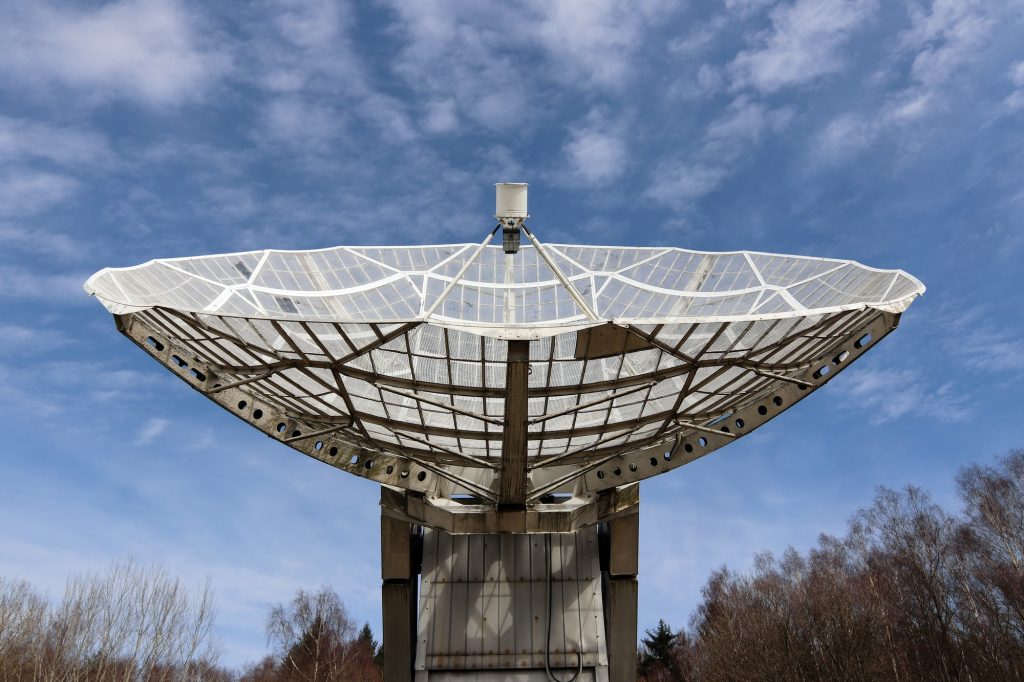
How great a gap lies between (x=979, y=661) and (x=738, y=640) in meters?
15.1

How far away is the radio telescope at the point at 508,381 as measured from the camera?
23.5 m

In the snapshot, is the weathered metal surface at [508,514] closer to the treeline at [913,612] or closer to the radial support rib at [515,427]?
the radial support rib at [515,427]

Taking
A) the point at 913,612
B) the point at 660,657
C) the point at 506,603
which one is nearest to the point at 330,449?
the point at 506,603

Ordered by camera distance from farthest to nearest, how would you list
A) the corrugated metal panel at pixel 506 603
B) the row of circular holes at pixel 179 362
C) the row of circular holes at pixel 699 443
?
the corrugated metal panel at pixel 506 603, the row of circular holes at pixel 699 443, the row of circular holes at pixel 179 362

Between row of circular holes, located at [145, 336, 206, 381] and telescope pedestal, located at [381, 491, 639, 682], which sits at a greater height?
row of circular holes, located at [145, 336, 206, 381]

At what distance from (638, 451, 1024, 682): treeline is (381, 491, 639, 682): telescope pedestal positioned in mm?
23403

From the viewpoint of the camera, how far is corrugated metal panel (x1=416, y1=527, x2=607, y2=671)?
32031 millimetres

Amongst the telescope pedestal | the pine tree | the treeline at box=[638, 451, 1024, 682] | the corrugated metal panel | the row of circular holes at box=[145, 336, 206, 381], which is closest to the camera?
the row of circular holes at box=[145, 336, 206, 381]

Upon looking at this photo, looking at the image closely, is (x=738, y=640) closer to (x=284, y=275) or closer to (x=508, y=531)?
(x=508, y=531)

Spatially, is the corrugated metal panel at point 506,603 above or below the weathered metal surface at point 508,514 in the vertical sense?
below

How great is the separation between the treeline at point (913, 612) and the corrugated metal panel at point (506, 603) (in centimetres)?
2362

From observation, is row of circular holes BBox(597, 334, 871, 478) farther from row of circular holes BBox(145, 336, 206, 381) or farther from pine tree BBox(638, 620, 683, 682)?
pine tree BBox(638, 620, 683, 682)

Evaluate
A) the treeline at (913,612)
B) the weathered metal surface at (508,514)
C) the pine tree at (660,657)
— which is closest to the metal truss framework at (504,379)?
the weathered metal surface at (508,514)

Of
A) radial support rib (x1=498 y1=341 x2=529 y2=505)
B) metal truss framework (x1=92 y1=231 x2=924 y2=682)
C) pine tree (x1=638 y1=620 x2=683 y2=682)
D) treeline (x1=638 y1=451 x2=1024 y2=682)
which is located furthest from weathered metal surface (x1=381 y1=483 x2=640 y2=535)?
pine tree (x1=638 y1=620 x2=683 y2=682)
